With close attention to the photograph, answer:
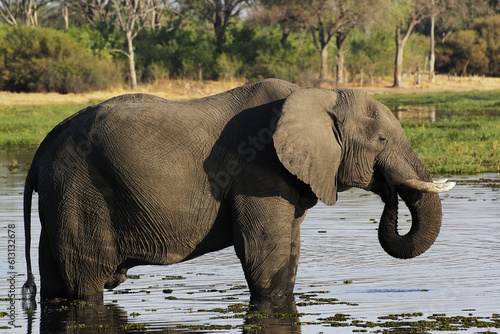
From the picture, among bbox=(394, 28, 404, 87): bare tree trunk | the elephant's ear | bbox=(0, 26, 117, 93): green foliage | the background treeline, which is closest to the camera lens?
the elephant's ear

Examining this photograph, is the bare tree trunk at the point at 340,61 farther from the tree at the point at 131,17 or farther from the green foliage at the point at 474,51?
the green foliage at the point at 474,51

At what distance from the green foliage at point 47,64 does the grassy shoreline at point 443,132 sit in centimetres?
589

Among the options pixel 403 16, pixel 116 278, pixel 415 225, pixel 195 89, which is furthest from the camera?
pixel 403 16

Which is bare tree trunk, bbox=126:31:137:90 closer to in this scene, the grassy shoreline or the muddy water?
the grassy shoreline

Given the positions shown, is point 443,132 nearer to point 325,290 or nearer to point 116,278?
point 325,290

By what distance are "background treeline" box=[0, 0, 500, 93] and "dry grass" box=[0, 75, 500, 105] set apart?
0.82 meters

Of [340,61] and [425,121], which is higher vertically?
[340,61]

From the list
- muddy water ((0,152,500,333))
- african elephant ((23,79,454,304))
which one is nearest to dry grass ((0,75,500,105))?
muddy water ((0,152,500,333))

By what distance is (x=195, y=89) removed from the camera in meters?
43.3

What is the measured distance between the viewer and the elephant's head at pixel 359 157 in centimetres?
643

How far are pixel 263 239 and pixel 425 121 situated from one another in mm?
19515

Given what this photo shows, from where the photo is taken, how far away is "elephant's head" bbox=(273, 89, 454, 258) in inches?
253

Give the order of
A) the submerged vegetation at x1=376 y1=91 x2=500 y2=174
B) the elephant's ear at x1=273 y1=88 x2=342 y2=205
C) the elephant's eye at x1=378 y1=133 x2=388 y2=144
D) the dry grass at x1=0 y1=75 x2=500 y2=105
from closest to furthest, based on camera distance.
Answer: the elephant's ear at x1=273 y1=88 x2=342 y2=205 → the elephant's eye at x1=378 y1=133 x2=388 y2=144 → the submerged vegetation at x1=376 y1=91 x2=500 y2=174 → the dry grass at x1=0 y1=75 x2=500 y2=105

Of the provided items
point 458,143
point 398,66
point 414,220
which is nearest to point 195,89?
point 398,66
